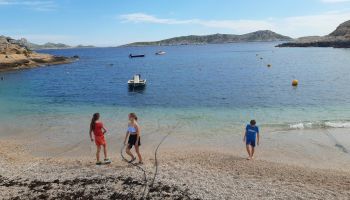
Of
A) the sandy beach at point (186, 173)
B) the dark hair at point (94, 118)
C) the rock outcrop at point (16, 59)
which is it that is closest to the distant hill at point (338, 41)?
the rock outcrop at point (16, 59)

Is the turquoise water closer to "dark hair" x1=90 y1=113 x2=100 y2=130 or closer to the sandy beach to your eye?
the sandy beach

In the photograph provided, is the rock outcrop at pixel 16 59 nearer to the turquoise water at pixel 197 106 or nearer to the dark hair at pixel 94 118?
the turquoise water at pixel 197 106

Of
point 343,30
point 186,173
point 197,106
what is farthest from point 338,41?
point 186,173

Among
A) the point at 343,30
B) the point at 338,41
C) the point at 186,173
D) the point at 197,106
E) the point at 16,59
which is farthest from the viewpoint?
the point at 343,30

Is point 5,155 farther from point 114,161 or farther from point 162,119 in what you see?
point 162,119

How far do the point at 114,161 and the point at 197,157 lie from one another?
3784 millimetres

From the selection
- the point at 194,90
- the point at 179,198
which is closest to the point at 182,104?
the point at 194,90

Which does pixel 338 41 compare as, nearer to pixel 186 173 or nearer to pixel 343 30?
pixel 343 30

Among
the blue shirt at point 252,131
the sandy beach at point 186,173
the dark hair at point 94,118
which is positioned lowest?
the sandy beach at point 186,173

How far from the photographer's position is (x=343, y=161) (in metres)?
16.4

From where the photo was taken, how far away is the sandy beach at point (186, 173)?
40.5 feet

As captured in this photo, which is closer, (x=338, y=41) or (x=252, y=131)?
(x=252, y=131)

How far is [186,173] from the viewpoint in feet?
46.5

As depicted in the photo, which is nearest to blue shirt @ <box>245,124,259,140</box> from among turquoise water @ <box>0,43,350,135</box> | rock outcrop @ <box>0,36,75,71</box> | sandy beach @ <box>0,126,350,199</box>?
sandy beach @ <box>0,126,350,199</box>
